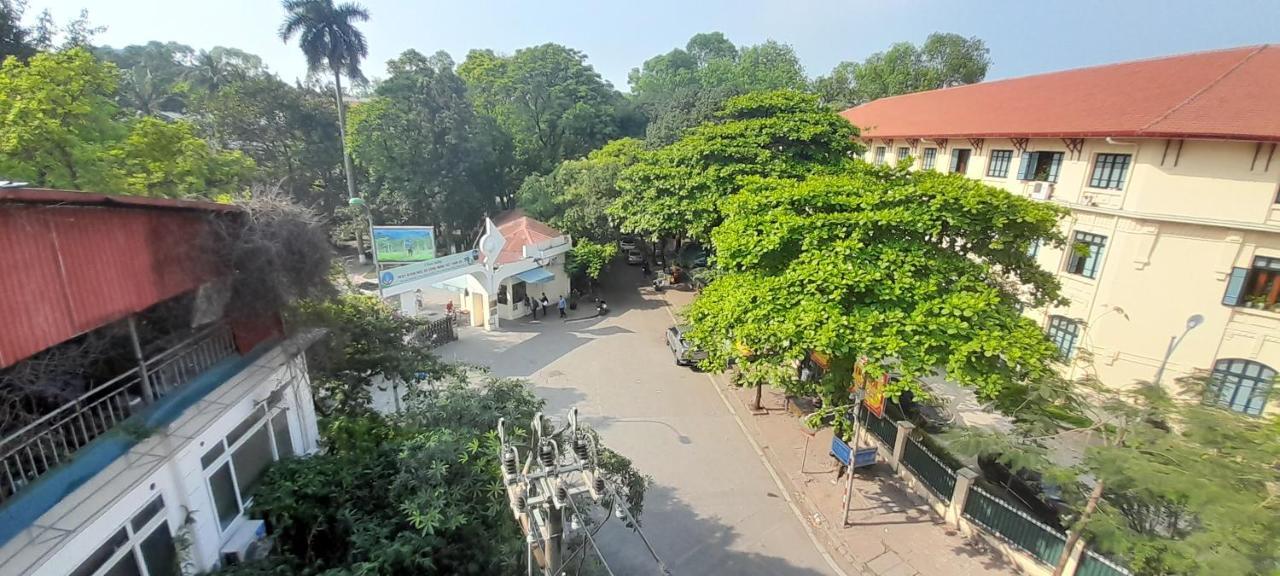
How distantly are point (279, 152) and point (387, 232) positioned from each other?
13.7 m

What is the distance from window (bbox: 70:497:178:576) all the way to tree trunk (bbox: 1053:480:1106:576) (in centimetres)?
978

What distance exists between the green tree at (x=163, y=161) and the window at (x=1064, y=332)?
2211 cm

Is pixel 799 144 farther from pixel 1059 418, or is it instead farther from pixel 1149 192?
pixel 1059 418

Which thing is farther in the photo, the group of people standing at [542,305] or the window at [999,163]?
the group of people standing at [542,305]

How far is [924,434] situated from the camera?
411 inches

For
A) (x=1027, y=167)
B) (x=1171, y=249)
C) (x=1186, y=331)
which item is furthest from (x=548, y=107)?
(x=1186, y=331)

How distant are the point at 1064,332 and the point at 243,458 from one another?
20017 millimetres

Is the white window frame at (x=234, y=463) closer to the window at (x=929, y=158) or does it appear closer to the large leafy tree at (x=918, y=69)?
the window at (x=929, y=158)

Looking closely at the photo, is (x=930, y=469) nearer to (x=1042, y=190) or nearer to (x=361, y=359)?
(x=361, y=359)

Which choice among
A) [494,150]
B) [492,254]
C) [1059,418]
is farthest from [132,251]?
[494,150]

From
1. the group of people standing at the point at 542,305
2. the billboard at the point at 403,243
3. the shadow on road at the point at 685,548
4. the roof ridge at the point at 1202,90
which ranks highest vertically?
the roof ridge at the point at 1202,90

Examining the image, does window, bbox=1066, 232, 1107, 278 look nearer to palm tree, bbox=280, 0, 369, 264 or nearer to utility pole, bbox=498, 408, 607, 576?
utility pole, bbox=498, 408, 607, 576

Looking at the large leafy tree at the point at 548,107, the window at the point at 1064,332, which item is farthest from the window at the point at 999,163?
the large leafy tree at the point at 548,107

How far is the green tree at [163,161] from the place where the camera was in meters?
11.7
